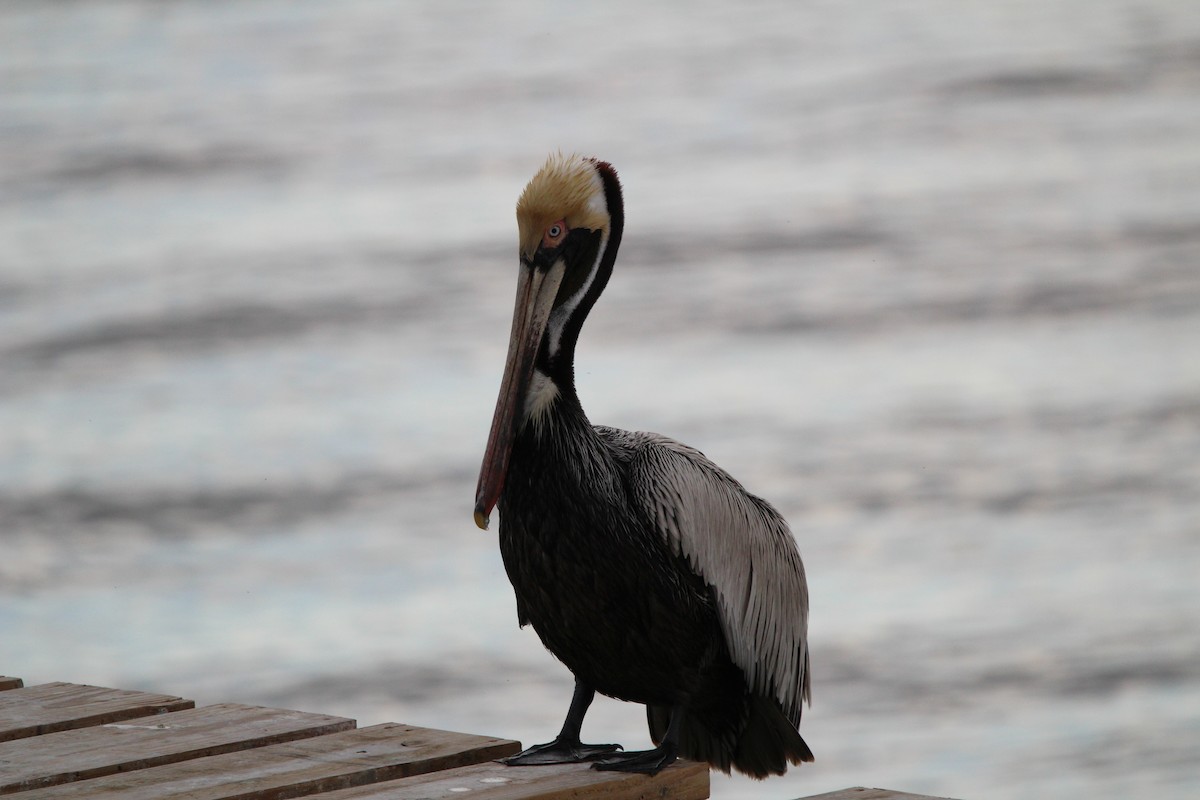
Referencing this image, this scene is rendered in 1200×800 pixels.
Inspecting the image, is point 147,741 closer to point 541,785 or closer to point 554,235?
point 541,785

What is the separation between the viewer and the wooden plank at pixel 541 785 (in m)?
2.56

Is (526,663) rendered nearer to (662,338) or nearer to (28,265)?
(662,338)

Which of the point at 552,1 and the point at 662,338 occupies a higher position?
the point at 552,1

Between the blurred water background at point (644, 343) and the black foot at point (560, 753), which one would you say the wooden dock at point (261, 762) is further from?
the blurred water background at point (644, 343)

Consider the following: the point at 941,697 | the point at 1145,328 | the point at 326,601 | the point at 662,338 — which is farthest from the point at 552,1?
the point at 941,697

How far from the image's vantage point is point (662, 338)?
26.9ft

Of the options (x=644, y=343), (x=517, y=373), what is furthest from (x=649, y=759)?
(x=644, y=343)

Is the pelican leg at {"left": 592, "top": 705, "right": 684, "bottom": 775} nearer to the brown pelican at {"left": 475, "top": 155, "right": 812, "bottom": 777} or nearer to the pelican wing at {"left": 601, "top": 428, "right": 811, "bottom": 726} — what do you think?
the brown pelican at {"left": 475, "top": 155, "right": 812, "bottom": 777}

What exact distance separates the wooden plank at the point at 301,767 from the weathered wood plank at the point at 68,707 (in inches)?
14.0

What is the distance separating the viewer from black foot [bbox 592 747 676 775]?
2.71 meters

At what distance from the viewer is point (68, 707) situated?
3.13m

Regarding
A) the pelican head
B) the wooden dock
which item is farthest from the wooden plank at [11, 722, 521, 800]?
the pelican head

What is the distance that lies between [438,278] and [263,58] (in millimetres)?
2400

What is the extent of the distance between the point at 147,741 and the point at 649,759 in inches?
33.6
